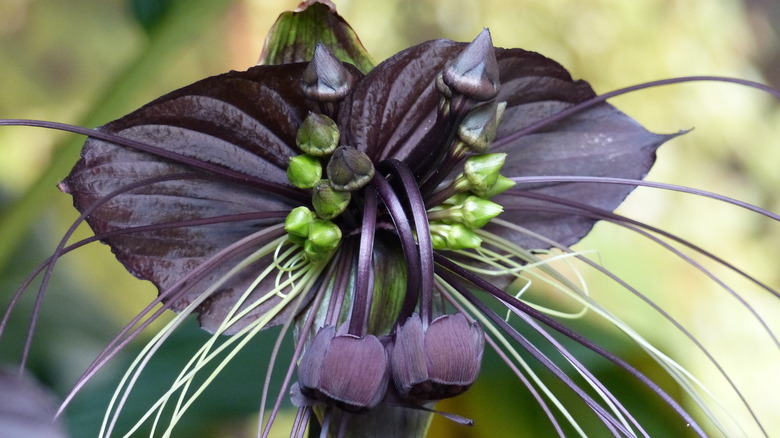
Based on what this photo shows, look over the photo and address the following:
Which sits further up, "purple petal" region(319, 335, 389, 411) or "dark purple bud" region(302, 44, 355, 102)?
"dark purple bud" region(302, 44, 355, 102)

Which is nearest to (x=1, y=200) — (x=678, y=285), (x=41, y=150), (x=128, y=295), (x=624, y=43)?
(x=41, y=150)

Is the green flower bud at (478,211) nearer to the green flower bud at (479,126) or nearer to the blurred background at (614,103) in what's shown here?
the green flower bud at (479,126)

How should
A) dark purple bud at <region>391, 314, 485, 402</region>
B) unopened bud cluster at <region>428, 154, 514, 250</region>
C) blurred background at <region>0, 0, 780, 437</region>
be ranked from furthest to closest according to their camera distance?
blurred background at <region>0, 0, 780, 437</region> < unopened bud cluster at <region>428, 154, 514, 250</region> < dark purple bud at <region>391, 314, 485, 402</region>

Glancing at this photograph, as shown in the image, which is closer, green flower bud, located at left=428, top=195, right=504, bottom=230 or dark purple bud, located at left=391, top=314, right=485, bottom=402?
dark purple bud, located at left=391, top=314, right=485, bottom=402

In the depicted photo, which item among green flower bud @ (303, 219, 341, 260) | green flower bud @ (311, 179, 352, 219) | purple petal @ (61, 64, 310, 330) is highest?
purple petal @ (61, 64, 310, 330)

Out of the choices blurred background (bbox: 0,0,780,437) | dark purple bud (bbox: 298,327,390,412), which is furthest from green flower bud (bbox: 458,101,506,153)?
blurred background (bbox: 0,0,780,437)

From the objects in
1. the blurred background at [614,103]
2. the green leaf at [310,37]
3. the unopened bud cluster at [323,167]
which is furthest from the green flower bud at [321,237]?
the blurred background at [614,103]

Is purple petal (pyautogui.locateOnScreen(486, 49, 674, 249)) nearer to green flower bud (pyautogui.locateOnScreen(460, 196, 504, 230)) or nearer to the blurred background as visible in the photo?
green flower bud (pyautogui.locateOnScreen(460, 196, 504, 230))

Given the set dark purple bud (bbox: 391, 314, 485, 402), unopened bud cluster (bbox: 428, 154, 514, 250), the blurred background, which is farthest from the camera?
the blurred background
